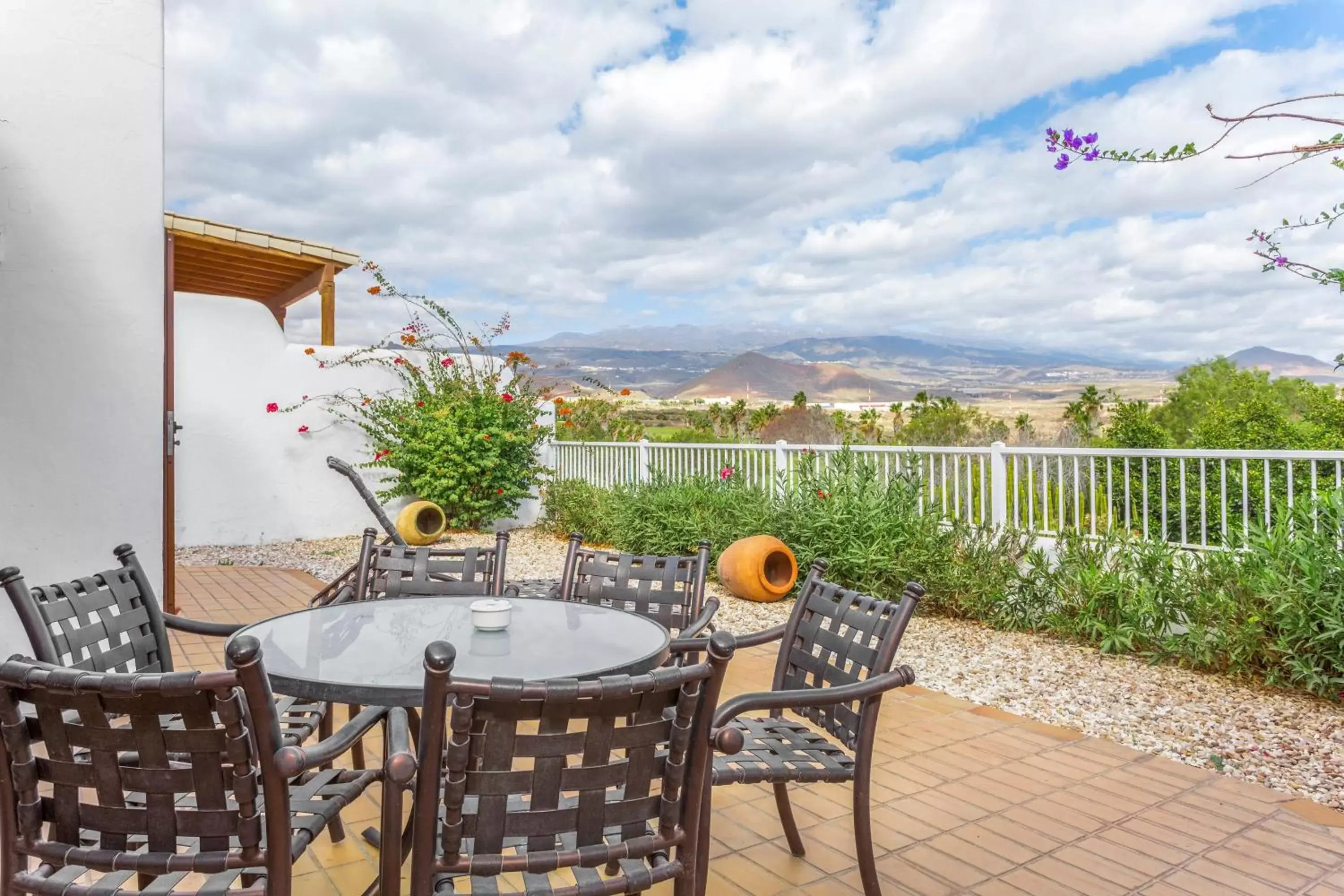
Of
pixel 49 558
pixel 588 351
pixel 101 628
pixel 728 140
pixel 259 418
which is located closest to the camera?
pixel 101 628

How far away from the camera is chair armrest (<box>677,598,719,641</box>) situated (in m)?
2.53

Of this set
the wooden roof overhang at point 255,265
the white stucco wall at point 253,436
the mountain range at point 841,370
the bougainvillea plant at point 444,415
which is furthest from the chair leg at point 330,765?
the bougainvillea plant at point 444,415

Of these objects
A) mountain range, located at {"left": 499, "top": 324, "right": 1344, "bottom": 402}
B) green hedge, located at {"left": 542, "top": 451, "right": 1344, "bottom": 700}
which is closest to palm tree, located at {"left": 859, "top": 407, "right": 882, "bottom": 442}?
mountain range, located at {"left": 499, "top": 324, "right": 1344, "bottom": 402}

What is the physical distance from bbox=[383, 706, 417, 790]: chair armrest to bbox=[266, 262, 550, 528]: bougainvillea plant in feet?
23.8

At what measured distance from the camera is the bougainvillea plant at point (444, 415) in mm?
9109

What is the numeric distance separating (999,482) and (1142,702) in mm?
2430

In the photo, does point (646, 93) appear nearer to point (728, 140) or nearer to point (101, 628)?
point (728, 140)

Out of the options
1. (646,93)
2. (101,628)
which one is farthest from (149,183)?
(646,93)

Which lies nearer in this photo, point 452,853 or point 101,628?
point 452,853

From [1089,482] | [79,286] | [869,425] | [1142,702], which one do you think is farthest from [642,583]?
[869,425]

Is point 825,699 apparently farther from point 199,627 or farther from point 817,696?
point 199,627

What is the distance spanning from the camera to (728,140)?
1775cm

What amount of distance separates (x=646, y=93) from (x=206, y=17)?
8673mm

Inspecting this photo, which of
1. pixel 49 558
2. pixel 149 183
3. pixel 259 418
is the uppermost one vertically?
pixel 149 183
